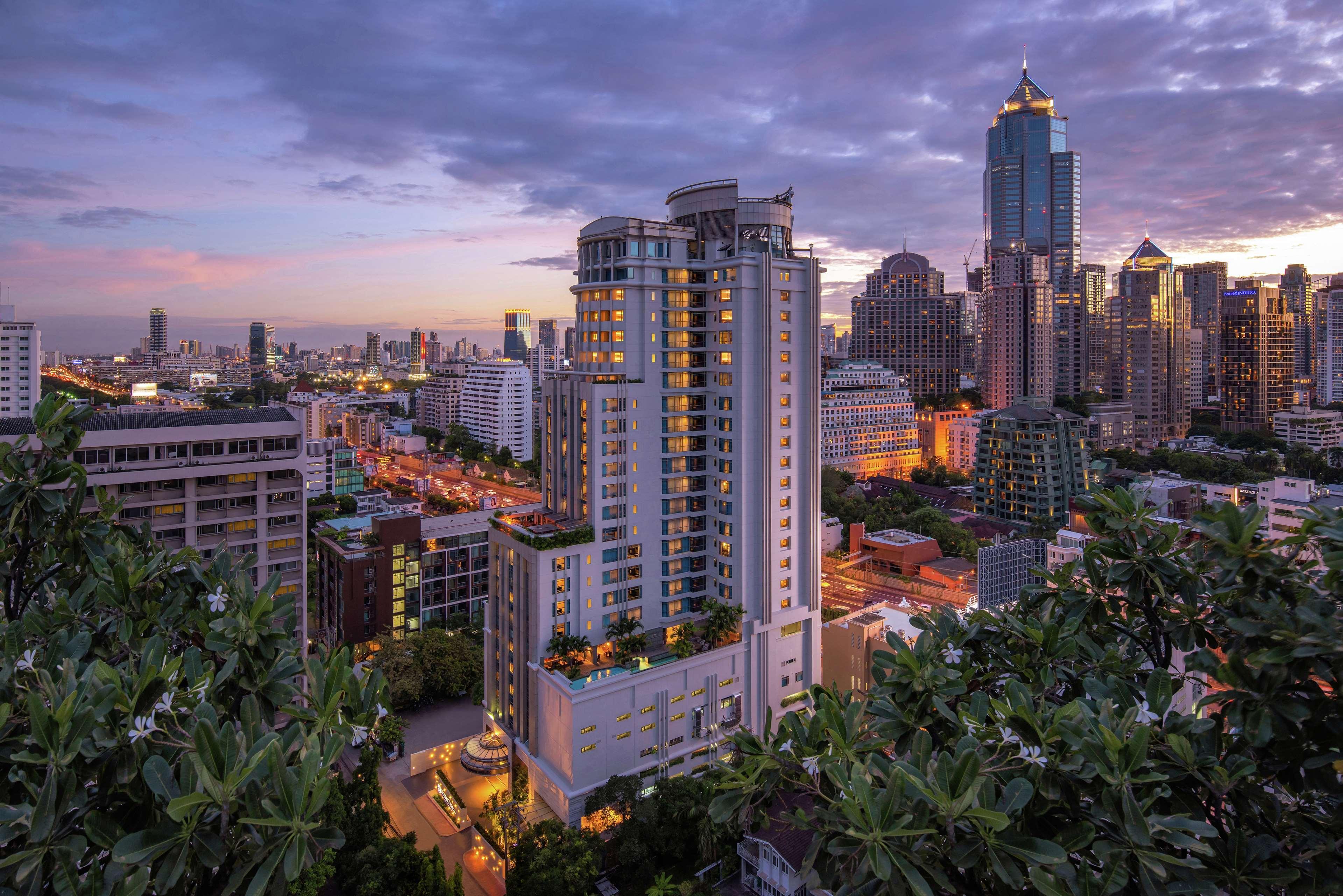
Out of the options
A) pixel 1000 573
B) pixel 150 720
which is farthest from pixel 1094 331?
pixel 150 720

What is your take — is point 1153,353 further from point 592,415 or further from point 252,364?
point 252,364

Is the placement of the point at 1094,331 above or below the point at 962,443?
above

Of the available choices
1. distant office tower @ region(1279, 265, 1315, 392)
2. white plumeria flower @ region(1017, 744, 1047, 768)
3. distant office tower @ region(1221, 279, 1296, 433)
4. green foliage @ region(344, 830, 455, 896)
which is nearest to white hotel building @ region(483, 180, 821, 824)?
green foliage @ region(344, 830, 455, 896)

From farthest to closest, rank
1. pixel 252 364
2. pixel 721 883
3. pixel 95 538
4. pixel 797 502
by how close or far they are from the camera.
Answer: pixel 252 364, pixel 797 502, pixel 721 883, pixel 95 538

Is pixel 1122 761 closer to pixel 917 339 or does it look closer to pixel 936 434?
pixel 936 434

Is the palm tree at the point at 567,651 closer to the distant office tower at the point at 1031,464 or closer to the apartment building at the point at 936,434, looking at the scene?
the distant office tower at the point at 1031,464

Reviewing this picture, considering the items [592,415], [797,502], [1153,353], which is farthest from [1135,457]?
[592,415]

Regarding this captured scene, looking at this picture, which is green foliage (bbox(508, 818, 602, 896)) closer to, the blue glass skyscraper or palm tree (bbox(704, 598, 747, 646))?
palm tree (bbox(704, 598, 747, 646))
